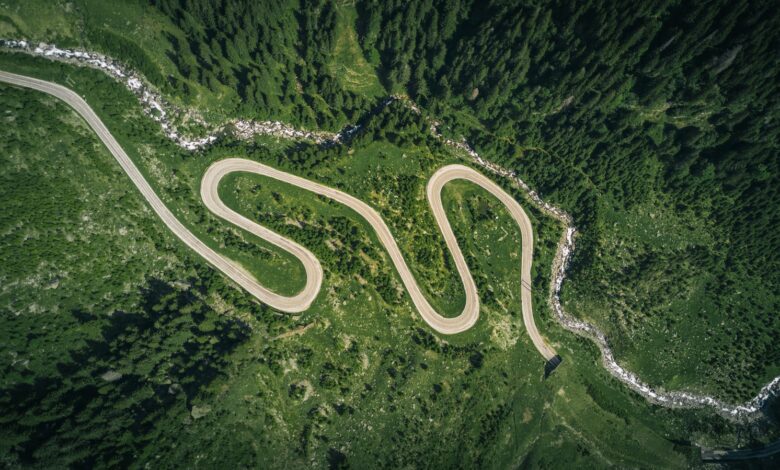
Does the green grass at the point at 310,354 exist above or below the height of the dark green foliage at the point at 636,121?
below

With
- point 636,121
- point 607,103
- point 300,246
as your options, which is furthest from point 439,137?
point 636,121

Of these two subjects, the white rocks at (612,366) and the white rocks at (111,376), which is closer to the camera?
the white rocks at (111,376)

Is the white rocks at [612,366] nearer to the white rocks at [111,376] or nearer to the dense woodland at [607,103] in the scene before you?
the dense woodland at [607,103]

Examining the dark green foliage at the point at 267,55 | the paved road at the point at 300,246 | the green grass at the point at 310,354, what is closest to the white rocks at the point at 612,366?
the green grass at the point at 310,354

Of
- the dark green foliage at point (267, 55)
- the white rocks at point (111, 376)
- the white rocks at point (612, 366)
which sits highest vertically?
the dark green foliage at point (267, 55)

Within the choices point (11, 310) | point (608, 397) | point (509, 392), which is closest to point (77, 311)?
point (11, 310)

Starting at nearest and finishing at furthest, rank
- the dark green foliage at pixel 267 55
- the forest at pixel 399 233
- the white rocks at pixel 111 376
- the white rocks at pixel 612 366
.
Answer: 1. the white rocks at pixel 111 376
2. the forest at pixel 399 233
3. the dark green foliage at pixel 267 55
4. the white rocks at pixel 612 366

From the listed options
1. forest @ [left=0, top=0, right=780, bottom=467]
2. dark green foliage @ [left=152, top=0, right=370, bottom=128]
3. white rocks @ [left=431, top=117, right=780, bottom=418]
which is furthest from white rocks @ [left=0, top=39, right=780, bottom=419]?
dark green foliage @ [left=152, top=0, right=370, bottom=128]

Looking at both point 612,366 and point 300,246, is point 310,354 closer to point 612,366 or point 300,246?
point 300,246
